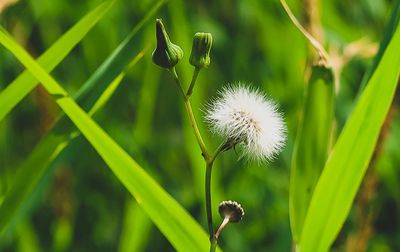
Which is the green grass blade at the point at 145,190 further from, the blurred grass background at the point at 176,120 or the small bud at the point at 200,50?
the blurred grass background at the point at 176,120

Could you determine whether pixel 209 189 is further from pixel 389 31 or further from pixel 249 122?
pixel 389 31

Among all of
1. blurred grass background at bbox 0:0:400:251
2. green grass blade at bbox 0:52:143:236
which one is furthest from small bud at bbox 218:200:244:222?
blurred grass background at bbox 0:0:400:251

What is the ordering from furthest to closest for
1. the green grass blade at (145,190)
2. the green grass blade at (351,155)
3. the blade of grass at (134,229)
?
the blade of grass at (134,229) → the green grass blade at (351,155) → the green grass blade at (145,190)

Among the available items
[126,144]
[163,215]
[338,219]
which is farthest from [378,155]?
[126,144]

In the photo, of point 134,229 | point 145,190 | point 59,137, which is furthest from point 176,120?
point 145,190

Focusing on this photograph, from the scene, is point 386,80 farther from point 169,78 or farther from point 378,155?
point 169,78

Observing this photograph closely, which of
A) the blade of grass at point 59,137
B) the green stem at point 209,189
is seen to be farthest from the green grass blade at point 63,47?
the green stem at point 209,189
